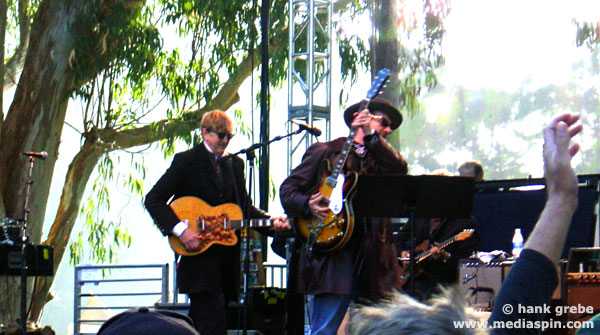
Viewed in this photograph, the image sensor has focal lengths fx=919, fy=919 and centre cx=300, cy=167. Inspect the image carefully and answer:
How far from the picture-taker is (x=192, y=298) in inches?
219

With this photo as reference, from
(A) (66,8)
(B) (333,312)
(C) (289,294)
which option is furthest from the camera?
(A) (66,8)

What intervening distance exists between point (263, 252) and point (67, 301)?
19.3 meters

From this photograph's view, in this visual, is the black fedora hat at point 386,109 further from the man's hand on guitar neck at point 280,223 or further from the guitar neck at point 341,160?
the man's hand on guitar neck at point 280,223

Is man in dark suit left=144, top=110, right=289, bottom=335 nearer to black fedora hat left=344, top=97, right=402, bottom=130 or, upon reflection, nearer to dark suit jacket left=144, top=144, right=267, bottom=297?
dark suit jacket left=144, top=144, right=267, bottom=297

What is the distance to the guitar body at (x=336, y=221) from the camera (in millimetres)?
4805

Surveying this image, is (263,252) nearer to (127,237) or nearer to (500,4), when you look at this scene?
(127,237)

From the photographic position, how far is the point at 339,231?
15.8 ft

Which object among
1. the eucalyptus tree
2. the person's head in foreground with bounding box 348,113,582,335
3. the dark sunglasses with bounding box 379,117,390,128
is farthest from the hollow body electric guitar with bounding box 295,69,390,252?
the eucalyptus tree

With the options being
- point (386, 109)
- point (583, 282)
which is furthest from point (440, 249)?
point (386, 109)

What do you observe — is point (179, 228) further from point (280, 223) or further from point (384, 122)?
point (384, 122)

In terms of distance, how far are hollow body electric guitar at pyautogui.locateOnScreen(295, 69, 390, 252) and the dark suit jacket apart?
86cm

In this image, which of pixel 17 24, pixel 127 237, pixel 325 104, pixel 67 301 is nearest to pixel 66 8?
pixel 17 24

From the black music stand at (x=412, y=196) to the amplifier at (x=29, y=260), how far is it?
3553 millimetres

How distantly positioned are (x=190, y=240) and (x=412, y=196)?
56.9 inches
